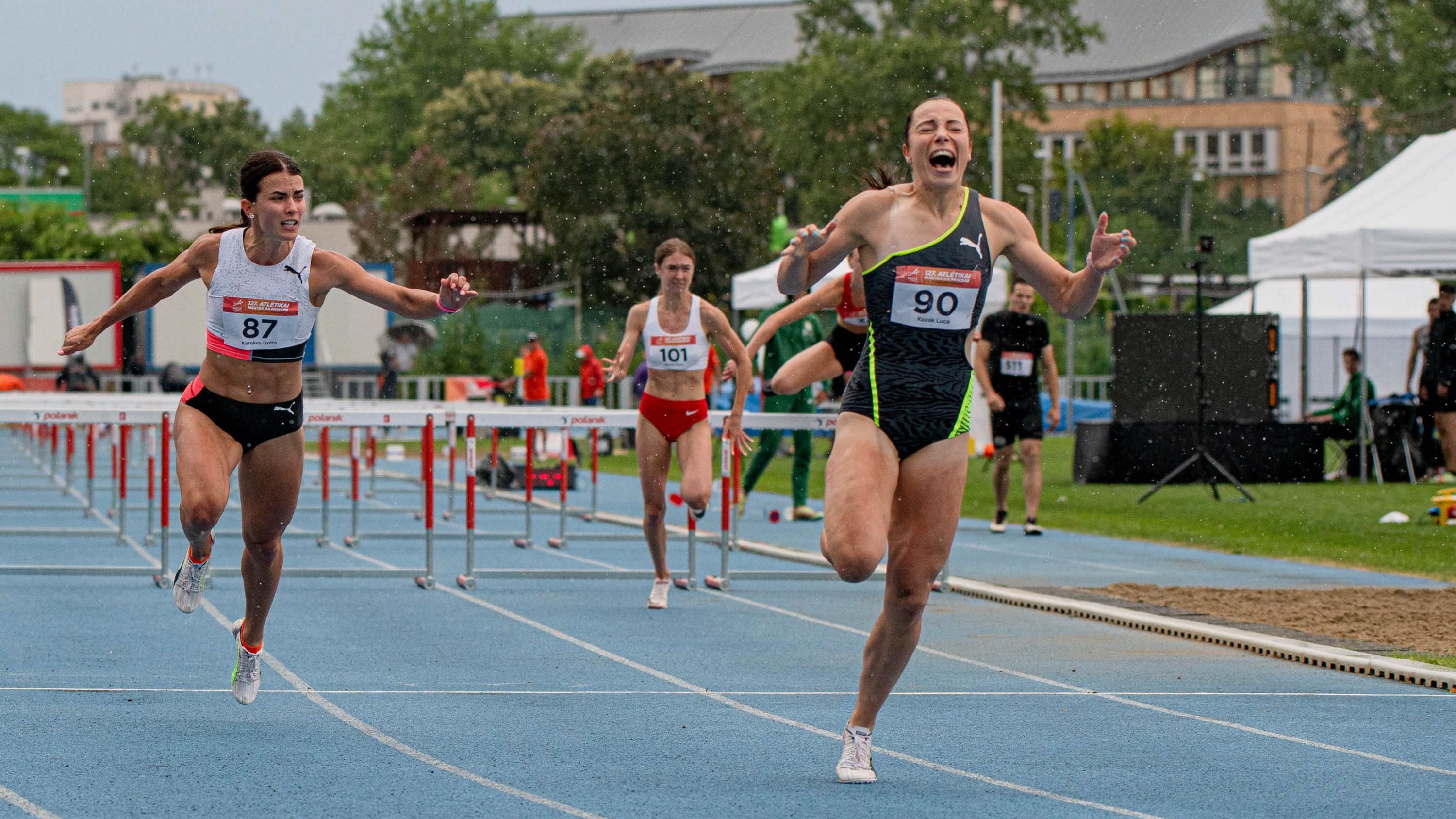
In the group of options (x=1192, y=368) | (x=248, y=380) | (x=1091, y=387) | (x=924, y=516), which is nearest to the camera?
(x=924, y=516)

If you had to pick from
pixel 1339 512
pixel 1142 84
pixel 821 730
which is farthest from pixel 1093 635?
pixel 1142 84

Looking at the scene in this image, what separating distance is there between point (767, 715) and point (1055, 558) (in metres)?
7.24

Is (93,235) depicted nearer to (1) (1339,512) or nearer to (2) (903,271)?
(1) (1339,512)

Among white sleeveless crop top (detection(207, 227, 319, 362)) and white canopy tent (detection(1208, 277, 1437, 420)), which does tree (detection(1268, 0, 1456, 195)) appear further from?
white sleeveless crop top (detection(207, 227, 319, 362))

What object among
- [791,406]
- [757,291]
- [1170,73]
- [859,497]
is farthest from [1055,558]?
[1170,73]

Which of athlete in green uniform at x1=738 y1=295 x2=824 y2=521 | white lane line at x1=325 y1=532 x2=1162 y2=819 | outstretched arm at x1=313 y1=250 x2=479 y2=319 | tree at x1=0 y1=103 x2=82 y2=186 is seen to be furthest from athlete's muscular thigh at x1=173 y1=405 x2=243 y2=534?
tree at x1=0 y1=103 x2=82 y2=186

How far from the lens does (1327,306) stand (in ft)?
108

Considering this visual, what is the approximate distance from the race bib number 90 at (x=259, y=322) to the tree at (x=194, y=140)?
84.6m

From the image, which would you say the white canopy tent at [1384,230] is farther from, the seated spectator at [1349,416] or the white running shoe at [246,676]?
the white running shoe at [246,676]

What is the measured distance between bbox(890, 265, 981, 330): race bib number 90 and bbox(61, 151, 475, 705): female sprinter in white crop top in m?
1.70

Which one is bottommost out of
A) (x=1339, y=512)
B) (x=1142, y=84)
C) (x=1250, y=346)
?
(x=1339, y=512)

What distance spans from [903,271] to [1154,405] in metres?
16.0

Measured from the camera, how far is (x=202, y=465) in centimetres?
633

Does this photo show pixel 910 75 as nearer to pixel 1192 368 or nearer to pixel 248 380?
pixel 1192 368
